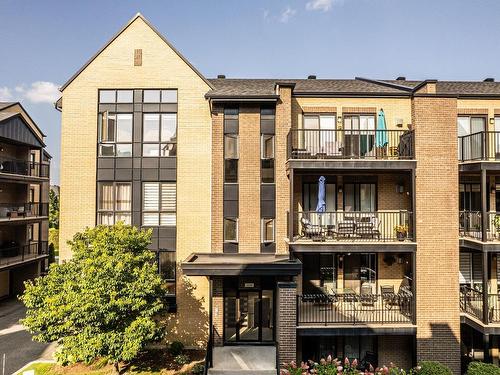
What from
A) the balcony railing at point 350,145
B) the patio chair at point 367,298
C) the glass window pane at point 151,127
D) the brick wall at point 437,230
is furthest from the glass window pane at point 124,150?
the brick wall at point 437,230

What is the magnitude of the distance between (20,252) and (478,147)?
31168 millimetres

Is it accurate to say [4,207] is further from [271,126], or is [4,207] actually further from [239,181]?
[271,126]

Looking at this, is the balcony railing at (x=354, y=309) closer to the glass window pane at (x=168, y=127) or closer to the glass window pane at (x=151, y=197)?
the glass window pane at (x=151, y=197)

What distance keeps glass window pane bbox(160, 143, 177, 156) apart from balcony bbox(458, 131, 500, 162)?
12977 mm

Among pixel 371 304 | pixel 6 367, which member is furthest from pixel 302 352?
pixel 6 367

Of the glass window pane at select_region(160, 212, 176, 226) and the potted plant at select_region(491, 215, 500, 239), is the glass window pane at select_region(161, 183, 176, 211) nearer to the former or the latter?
the glass window pane at select_region(160, 212, 176, 226)

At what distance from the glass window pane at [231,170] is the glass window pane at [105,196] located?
555 centimetres

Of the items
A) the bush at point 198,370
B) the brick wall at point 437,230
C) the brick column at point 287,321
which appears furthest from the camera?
the brick wall at point 437,230

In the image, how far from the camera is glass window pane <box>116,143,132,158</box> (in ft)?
50.9

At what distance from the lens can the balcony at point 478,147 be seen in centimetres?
1413

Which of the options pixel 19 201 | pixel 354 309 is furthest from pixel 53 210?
pixel 354 309

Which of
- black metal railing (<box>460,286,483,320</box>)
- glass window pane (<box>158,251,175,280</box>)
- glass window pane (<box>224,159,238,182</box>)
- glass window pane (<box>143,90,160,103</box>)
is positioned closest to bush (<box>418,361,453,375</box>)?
black metal railing (<box>460,286,483,320</box>)

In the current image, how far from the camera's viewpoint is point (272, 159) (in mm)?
14992

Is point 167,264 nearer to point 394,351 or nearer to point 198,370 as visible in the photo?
point 198,370
